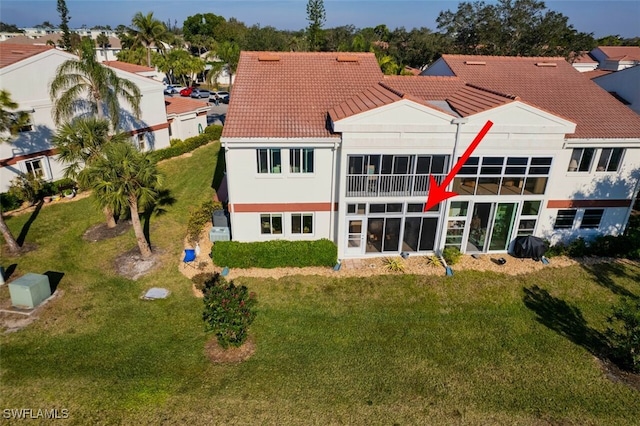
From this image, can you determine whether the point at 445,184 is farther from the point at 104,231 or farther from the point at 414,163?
the point at 104,231

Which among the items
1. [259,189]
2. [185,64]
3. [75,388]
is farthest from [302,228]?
[185,64]

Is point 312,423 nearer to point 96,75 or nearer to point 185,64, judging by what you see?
point 96,75

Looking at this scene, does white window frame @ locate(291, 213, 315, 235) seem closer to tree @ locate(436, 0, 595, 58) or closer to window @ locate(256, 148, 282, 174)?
window @ locate(256, 148, 282, 174)

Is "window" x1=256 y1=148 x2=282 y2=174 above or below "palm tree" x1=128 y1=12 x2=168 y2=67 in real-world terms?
below

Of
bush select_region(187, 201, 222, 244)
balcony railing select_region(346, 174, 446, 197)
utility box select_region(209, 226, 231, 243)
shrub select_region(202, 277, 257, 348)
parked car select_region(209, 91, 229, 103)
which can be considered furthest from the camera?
parked car select_region(209, 91, 229, 103)

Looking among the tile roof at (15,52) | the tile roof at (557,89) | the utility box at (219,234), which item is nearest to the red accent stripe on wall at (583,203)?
the tile roof at (557,89)

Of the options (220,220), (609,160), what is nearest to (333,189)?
(220,220)

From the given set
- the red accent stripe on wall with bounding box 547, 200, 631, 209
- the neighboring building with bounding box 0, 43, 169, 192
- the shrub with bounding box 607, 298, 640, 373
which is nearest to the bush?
the neighboring building with bounding box 0, 43, 169, 192
